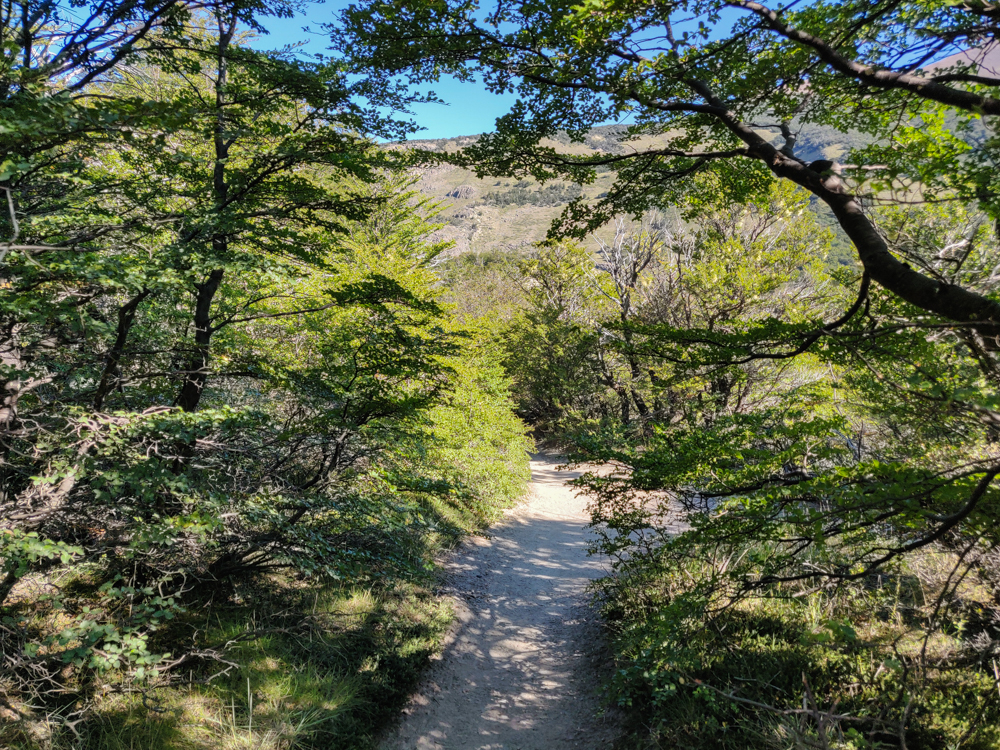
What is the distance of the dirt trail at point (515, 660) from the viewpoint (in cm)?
460

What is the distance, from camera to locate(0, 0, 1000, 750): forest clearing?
2689 millimetres

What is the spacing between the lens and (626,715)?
4551mm

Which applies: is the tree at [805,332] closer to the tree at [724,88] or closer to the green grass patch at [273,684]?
the tree at [724,88]

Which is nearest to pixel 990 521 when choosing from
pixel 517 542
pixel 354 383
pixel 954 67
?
pixel 954 67

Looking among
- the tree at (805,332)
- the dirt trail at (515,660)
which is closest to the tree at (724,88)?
the tree at (805,332)

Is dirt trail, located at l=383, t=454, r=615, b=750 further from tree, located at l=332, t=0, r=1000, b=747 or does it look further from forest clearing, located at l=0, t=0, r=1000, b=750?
tree, located at l=332, t=0, r=1000, b=747

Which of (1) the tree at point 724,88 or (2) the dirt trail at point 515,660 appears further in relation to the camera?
(2) the dirt trail at point 515,660

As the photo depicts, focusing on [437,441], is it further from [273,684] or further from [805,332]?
[805,332]

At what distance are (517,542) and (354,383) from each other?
6.30 metres

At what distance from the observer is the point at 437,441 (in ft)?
22.0

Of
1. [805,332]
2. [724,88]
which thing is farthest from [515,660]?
[724,88]

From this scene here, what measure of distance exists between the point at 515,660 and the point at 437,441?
311 cm

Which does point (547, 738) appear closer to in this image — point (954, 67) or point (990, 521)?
point (990, 521)

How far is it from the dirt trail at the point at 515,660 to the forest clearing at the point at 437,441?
0.16 feet
